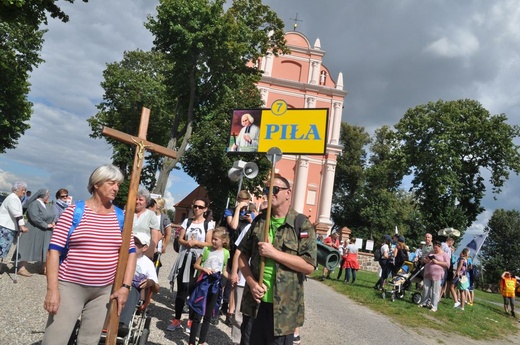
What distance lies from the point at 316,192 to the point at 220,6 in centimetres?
2721

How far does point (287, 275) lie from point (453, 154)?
36.7m

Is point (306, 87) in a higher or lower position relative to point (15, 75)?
higher

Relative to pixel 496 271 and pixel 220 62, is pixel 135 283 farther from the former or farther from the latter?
pixel 496 271

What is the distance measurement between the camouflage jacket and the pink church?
136ft

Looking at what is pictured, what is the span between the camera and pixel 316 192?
151ft

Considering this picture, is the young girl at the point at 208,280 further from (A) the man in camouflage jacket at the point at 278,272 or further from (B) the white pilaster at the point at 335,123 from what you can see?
(B) the white pilaster at the point at 335,123

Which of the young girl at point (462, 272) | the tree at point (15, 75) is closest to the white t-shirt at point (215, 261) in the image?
the young girl at point (462, 272)

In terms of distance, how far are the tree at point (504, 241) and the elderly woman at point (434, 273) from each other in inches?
2110

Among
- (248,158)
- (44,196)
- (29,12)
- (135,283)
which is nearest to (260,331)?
(135,283)

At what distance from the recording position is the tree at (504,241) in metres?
60.3

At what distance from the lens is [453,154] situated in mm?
36156

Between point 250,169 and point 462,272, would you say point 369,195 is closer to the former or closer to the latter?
point 462,272

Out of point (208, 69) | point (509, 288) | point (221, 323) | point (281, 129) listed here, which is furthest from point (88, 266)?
point (208, 69)

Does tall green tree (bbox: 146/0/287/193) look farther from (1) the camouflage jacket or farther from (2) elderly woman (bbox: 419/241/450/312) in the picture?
(1) the camouflage jacket
